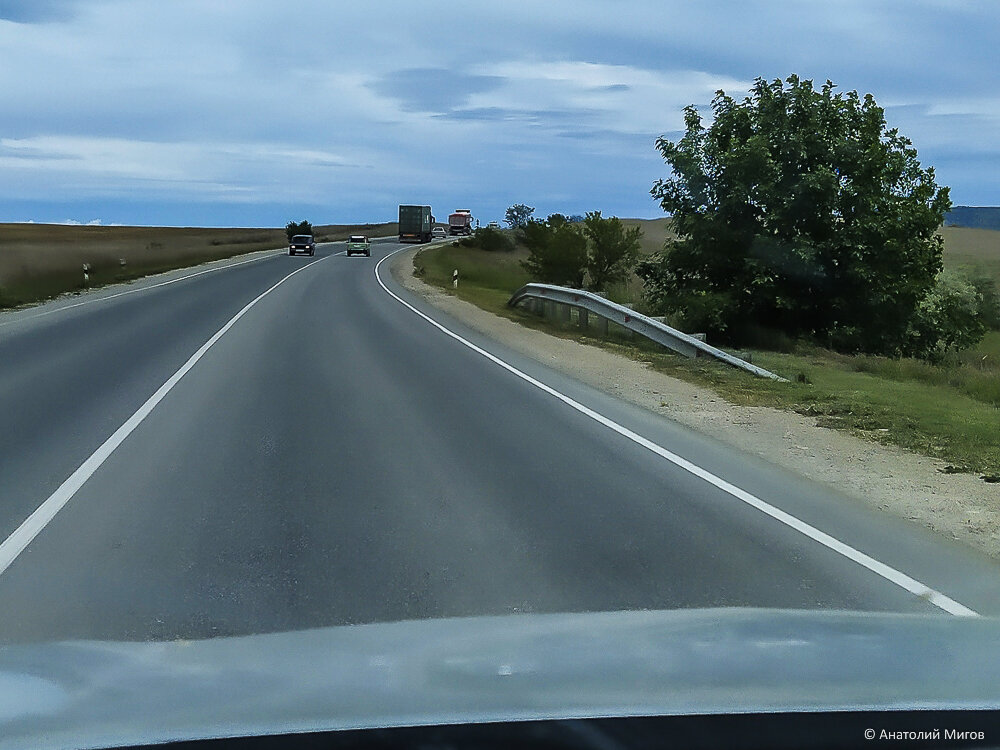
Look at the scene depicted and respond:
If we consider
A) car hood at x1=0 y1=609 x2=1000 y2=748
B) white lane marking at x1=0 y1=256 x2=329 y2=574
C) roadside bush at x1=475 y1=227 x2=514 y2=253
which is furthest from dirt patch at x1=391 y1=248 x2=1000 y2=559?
roadside bush at x1=475 y1=227 x2=514 y2=253

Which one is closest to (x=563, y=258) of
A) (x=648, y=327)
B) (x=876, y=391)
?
(x=648, y=327)

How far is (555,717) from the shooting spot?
301cm

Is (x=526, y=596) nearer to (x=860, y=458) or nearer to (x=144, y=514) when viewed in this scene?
(x=144, y=514)

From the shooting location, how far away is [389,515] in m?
7.86

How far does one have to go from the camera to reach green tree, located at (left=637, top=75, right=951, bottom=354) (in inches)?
885

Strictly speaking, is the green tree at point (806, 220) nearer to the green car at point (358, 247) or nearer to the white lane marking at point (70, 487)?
the white lane marking at point (70, 487)

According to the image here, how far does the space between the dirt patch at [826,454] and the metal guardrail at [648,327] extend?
3.64 feet

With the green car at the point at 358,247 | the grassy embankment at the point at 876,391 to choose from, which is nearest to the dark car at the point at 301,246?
the green car at the point at 358,247

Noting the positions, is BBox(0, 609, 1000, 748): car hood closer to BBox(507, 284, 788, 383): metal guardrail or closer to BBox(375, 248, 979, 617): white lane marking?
BBox(375, 248, 979, 617): white lane marking

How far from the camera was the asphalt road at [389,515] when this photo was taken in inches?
236

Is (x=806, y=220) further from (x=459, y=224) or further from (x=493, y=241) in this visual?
(x=459, y=224)

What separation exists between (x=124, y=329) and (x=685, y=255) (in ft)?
38.9

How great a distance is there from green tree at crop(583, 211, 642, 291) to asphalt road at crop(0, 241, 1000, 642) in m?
27.2

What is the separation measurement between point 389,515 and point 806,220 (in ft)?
56.5
